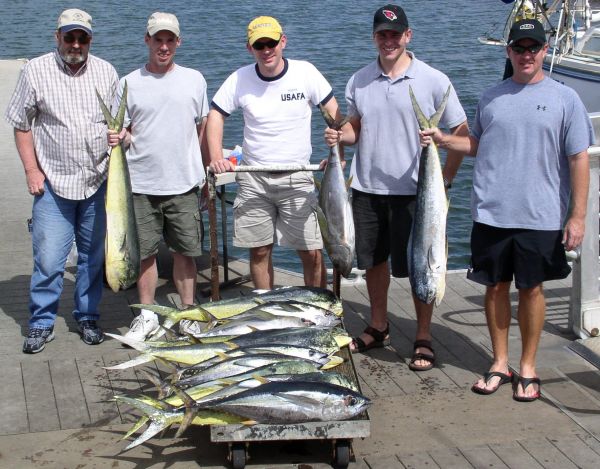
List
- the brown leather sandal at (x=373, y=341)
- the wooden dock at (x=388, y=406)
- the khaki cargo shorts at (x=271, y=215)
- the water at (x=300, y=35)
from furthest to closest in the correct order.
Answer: the water at (x=300, y=35)
the khaki cargo shorts at (x=271, y=215)
the brown leather sandal at (x=373, y=341)
the wooden dock at (x=388, y=406)

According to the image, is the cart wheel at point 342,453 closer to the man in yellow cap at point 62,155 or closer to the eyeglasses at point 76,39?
the man in yellow cap at point 62,155

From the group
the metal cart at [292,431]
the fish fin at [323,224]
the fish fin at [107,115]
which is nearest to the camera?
the metal cart at [292,431]

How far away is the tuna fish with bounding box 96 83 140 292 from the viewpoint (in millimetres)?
5449

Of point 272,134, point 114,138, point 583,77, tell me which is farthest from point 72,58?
point 583,77

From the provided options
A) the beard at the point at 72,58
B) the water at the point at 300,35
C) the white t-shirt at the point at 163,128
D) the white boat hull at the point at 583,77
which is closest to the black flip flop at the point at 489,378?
the white t-shirt at the point at 163,128

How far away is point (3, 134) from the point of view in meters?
11.9

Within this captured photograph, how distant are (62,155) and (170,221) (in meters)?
0.77

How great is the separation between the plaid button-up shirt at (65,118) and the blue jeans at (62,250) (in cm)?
12

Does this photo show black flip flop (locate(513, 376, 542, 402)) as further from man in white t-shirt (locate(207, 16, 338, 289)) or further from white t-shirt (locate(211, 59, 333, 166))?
white t-shirt (locate(211, 59, 333, 166))

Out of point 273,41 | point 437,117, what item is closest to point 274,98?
point 273,41

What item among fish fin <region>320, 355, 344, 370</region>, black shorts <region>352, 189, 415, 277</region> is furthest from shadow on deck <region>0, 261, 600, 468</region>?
black shorts <region>352, 189, 415, 277</region>

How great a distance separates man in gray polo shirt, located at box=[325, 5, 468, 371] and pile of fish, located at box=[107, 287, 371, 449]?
47 centimetres

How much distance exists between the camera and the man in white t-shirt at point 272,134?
5.81 metres

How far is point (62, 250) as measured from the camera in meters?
5.93
